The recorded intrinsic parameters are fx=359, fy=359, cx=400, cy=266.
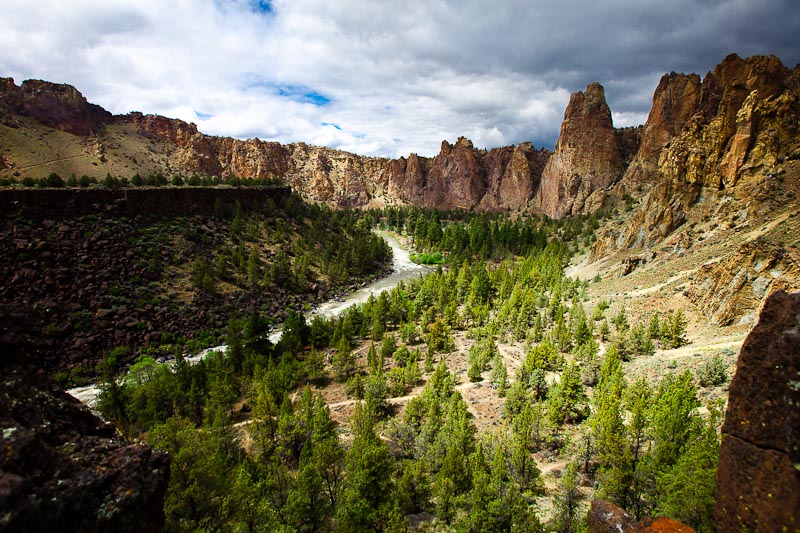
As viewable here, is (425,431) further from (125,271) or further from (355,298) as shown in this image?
(125,271)

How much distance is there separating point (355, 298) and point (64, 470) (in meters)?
64.4

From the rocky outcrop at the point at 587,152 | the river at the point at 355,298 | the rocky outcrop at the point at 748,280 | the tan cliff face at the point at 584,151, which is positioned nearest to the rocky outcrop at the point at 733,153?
the tan cliff face at the point at 584,151

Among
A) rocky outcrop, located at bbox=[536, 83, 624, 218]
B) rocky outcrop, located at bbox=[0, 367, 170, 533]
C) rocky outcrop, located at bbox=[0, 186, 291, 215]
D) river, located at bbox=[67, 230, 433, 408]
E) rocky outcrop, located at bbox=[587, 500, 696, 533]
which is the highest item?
rocky outcrop, located at bbox=[536, 83, 624, 218]

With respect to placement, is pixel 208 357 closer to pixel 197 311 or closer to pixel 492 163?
pixel 197 311

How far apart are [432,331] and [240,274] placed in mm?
38453

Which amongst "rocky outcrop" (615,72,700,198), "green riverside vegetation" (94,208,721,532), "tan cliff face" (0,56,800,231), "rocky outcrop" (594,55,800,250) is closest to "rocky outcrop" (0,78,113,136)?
"tan cliff face" (0,56,800,231)

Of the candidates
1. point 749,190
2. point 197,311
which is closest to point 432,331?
point 197,311

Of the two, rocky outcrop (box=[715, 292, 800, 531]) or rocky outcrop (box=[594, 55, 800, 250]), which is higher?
rocky outcrop (box=[594, 55, 800, 250])

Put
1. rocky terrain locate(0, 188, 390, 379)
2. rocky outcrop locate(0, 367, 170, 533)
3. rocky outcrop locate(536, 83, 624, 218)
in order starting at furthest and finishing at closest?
rocky outcrop locate(536, 83, 624, 218) < rocky terrain locate(0, 188, 390, 379) < rocky outcrop locate(0, 367, 170, 533)

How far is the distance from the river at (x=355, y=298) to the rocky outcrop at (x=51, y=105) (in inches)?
4774

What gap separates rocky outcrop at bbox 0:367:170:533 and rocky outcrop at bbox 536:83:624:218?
137 m

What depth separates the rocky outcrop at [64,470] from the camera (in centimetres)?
434

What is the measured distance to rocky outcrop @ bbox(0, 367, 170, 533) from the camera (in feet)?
14.2

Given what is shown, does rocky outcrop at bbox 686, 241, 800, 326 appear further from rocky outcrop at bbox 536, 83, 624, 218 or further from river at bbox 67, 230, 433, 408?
rocky outcrop at bbox 536, 83, 624, 218
